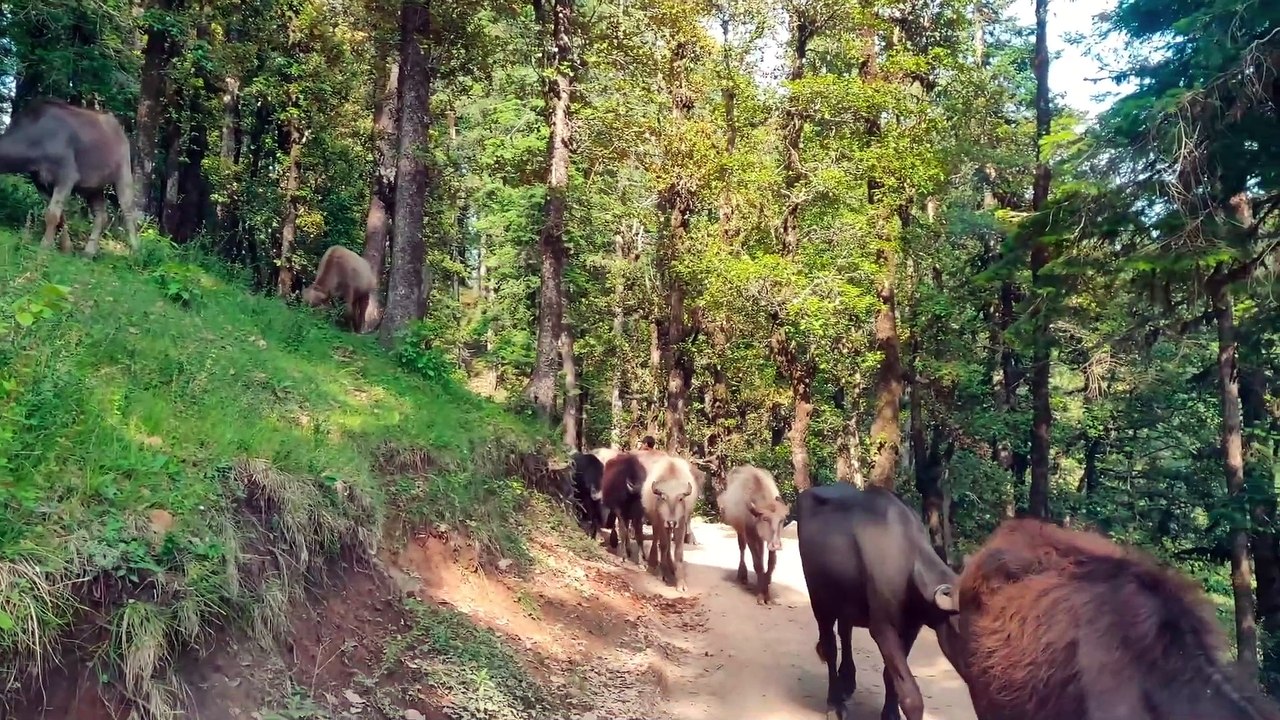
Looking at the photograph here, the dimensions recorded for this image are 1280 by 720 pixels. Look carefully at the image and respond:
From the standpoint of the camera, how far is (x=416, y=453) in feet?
28.5

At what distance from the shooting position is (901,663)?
706cm

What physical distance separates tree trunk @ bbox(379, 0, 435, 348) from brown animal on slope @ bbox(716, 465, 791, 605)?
576cm

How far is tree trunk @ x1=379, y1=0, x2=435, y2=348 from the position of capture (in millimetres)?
12773

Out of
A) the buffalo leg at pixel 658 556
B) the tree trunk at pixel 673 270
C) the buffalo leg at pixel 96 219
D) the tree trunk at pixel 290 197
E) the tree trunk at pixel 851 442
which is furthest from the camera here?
the tree trunk at pixel 851 442

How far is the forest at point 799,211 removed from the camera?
35.2 ft

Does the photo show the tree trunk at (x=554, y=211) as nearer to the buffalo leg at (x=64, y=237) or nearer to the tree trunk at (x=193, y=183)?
the buffalo leg at (x=64, y=237)

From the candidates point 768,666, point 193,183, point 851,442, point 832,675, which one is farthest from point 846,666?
point 193,183

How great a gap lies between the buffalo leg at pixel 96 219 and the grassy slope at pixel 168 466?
29 centimetres

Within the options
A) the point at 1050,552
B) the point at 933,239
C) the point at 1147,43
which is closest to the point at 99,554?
the point at 1050,552

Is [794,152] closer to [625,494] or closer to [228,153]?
[625,494]

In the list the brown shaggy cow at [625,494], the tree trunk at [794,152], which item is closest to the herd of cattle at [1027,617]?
the brown shaggy cow at [625,494]

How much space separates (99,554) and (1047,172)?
14.2 meters

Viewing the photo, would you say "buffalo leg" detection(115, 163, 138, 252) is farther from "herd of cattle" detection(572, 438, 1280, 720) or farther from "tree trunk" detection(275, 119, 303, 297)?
A: "herd of cattle" detection(572, 438, 1280, 720)

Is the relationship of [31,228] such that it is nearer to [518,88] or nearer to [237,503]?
[237,503]
